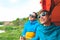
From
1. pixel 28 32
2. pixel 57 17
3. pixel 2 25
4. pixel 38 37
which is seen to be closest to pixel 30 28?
pixel 28 32

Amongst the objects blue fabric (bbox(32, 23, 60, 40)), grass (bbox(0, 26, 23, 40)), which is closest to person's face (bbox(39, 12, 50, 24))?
blue fabric (bbox(32, 23, 60, 40))

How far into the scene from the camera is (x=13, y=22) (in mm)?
6562

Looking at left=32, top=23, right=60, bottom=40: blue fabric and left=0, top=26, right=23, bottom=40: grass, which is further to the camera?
left=0, top=26, right=23, bottom=40: grass

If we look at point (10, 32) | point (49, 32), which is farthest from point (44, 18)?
point (10, 32)

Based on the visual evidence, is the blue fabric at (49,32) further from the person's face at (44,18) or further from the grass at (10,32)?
the grass at (10,32)

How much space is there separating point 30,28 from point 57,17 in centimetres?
43

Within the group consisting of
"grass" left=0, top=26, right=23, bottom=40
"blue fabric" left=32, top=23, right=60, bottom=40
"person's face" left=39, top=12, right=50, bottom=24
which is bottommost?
"grass" left=0, top=26, right=23, bottom=40

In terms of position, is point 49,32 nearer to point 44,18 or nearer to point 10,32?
point 44,18

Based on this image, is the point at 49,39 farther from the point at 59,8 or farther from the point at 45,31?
the point at 59,8

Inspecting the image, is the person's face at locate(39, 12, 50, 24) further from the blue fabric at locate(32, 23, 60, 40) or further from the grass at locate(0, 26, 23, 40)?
the grass at locate(0, 26, 23, 40)

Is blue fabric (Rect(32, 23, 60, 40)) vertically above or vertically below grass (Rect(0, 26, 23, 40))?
above

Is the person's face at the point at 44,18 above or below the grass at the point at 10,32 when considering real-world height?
above

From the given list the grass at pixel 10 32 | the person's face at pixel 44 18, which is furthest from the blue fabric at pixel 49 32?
the grass at pixel 10 32

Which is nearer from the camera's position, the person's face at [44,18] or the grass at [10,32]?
the person's face at [44,18]
